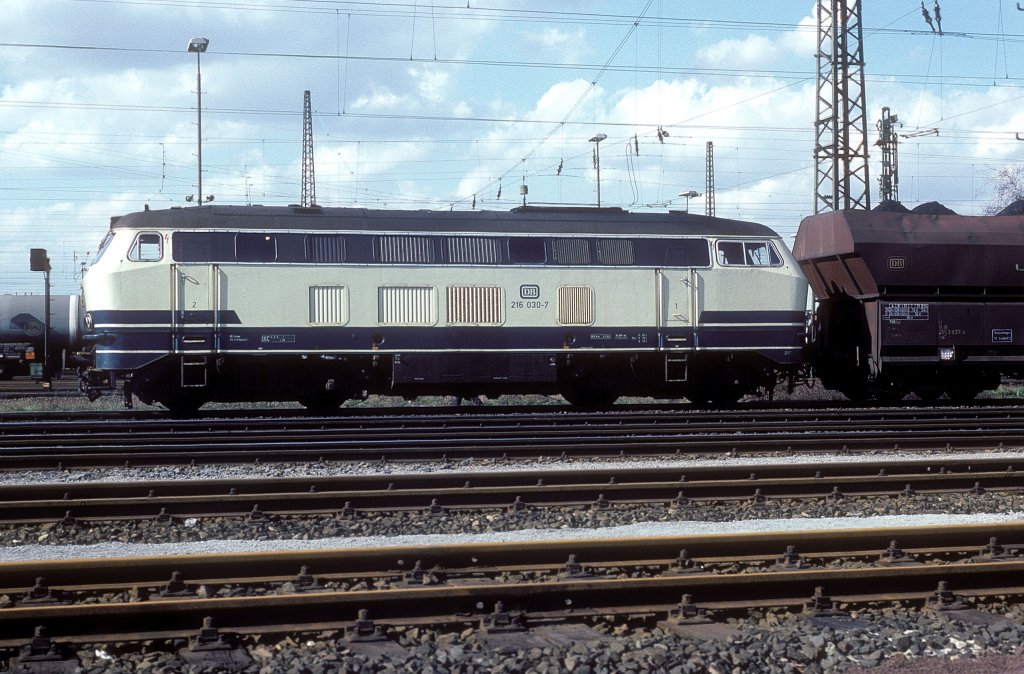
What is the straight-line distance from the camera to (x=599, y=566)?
7062 mm

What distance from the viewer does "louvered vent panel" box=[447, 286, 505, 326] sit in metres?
17.9

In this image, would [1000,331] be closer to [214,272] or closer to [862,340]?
[862,340]

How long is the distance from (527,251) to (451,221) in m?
1.45

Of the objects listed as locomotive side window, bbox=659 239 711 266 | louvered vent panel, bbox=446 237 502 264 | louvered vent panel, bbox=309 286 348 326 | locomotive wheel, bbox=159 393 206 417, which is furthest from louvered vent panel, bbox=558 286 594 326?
locomotive wheel, bbox=159 393 206 417

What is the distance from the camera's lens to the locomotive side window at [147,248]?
17.0 m

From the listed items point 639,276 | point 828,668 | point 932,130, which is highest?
point 932,130

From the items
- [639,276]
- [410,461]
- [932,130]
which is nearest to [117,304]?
[410,461]

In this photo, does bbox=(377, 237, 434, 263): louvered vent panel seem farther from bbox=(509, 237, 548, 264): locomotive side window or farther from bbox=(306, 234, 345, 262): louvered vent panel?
bbox=(509, 237, 548, 264): locomotive side window

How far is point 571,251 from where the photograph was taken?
18.4 meters

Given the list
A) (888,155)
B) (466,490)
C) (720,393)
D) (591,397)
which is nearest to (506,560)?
(466,490)

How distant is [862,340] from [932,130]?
70.6ft

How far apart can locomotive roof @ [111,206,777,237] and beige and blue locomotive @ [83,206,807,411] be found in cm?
3

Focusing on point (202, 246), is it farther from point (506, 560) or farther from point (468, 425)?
point (506, 560)

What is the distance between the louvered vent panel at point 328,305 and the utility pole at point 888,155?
3020 centimetres
